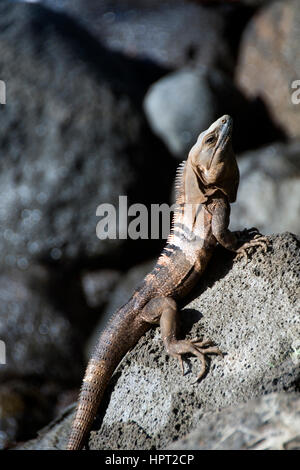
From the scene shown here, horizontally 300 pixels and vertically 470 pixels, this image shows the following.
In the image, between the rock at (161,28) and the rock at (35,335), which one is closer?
the rock at (35,335)

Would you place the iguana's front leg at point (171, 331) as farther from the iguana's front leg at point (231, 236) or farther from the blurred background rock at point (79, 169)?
the blurred background rock at point (79, 169)

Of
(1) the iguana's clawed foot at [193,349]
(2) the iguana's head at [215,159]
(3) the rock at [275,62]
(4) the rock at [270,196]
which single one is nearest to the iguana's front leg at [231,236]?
(2) the iguana's head at [215,159]

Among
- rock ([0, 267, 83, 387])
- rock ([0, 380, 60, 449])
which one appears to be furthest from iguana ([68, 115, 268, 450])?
rock ([0, 267, 83, 387])

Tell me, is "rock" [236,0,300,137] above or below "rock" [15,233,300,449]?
above

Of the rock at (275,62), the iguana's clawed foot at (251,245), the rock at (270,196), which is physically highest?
the rock at (275,62)

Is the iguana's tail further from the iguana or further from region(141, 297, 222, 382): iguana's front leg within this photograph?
region(141, 297, 222, 382): iguana's front leg

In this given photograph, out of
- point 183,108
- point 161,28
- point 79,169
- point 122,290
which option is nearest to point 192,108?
point 183,108
